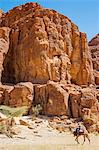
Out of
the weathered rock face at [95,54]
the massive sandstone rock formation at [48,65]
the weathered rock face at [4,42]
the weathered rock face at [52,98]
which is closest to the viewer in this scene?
the weathered rock face at [52,98]

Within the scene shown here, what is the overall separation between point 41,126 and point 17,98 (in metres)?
7.17

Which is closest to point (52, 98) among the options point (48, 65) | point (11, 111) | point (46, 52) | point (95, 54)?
point (48, 65)

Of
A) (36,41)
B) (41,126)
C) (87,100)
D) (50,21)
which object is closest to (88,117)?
(87,100)

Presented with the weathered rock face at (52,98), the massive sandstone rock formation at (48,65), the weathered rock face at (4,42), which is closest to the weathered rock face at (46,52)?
the massive sandstone rock formation at (48,65)

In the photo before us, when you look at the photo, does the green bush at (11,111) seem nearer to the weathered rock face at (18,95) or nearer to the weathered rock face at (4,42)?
the weathered rock face at (18,95)

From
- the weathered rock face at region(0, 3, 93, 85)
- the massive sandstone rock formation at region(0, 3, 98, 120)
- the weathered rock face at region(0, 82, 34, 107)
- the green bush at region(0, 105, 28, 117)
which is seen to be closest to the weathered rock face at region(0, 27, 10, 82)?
the massive sandstone rock formation at region(0, 3, 98, 120)

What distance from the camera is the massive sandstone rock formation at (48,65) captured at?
47281 mm

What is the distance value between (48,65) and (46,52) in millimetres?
2168

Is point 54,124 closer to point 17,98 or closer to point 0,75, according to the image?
point 17,98

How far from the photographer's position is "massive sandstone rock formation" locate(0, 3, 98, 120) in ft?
155

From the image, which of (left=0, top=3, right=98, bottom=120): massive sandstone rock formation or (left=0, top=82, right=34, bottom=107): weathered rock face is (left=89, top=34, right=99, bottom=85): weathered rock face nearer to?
(left=0, top=3, right=98, bottom=120): massive sandstone rock formation

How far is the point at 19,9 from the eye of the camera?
229ft

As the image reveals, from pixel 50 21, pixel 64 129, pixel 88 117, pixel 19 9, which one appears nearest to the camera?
pixel 64 129

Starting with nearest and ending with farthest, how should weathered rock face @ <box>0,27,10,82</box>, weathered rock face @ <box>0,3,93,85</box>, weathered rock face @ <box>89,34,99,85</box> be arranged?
weathered rock face @ <box>0,3,93,85</box>
weathered rock face @ <box>0,27,10,82</box>
weathered rock face @ <box>89,34,99,85</box>
